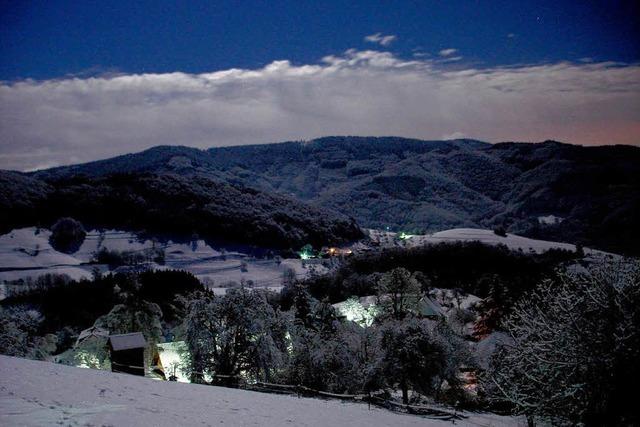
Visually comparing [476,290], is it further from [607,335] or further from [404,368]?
[607,335]

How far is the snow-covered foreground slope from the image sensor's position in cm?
779

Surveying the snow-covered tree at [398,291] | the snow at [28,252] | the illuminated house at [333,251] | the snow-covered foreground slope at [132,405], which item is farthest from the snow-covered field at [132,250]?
the snow-covered foreground slope at [132,405]

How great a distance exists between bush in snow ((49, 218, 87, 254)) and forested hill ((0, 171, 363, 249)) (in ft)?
43.1

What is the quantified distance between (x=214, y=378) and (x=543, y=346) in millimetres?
16694

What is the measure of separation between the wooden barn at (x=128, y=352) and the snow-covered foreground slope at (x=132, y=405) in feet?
47.5

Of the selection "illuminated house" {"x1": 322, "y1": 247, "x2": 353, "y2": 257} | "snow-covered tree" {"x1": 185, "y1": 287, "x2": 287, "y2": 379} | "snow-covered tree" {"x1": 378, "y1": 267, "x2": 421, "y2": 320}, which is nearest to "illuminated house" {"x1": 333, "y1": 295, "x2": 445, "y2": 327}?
"snow-covered tree" {"x1": 378, "y1": 267, "x2": 421, "y2": 320}

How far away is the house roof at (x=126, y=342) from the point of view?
26.4 meters

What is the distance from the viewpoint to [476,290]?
305 feet

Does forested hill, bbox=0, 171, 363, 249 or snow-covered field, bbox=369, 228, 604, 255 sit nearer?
forested hill, bbox=0, 171, 363, 249

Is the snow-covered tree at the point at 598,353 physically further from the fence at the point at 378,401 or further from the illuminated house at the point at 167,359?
the illuminated house at the point at 167,359

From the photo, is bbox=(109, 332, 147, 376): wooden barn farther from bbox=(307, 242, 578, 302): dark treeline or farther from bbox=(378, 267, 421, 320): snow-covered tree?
bbox=(307, 242, 578, 302): dark treeline

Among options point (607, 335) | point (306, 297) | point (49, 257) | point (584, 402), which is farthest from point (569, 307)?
point (49, 257)

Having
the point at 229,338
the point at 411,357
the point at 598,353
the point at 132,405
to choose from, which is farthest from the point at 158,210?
the point at 598,353

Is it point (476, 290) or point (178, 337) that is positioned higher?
point (178, 337)
